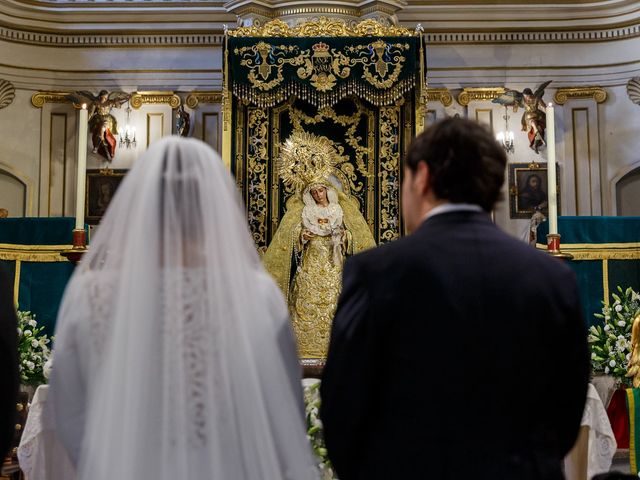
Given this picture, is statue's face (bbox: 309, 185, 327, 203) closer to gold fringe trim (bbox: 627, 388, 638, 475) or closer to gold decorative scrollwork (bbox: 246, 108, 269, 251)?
gold decorative scrollwork (bbox: 246, 108, 269, 251)

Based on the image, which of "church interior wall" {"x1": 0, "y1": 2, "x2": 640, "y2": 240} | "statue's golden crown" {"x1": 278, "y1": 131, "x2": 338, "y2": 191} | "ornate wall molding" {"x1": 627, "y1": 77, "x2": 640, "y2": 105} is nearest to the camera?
"statue's golden crown" {"x1": 278, "y1": 131, "x2": 338, "y2": 191}

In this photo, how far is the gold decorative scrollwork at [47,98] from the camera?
971 centimetres

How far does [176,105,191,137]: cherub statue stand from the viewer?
9.62 m

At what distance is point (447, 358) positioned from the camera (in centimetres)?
221

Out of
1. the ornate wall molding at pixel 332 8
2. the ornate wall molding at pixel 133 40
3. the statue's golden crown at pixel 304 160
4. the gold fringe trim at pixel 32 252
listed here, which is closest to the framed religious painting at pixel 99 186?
the ornate wall molding at pixel 133 40

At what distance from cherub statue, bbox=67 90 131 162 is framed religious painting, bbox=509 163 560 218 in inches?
169

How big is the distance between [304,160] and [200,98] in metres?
2.65

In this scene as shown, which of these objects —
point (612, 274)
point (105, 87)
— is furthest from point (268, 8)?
point (612, 274)

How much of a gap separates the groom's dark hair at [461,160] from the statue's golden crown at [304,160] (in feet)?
17.1

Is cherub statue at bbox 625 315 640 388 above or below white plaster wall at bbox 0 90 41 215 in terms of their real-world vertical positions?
below

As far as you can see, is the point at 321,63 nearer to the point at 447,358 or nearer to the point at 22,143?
the point at 22,143

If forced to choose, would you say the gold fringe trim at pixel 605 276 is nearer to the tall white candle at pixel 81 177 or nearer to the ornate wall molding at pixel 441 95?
the ornate wall molding at pixel 441 95

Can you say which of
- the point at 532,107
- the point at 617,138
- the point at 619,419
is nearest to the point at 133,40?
the point at 532,107

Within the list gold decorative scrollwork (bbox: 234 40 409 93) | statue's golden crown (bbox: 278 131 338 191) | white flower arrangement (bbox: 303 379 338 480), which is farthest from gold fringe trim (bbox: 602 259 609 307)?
white flower arrangement (bbox: 303 379 338 480)
